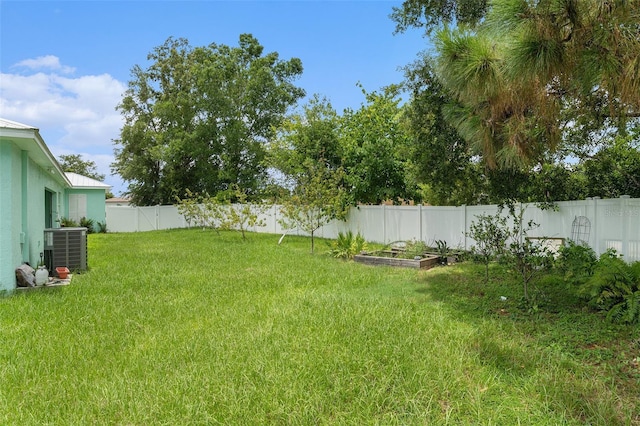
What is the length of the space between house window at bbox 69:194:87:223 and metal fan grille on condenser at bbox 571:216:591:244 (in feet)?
66.7

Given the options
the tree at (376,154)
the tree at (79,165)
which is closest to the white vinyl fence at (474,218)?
the tree at (376,154)

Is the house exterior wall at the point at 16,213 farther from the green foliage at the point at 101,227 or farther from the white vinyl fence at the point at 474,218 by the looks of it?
the green foliage at the point at 101,227

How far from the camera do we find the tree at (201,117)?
24.2 metres

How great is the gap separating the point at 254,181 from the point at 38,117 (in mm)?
16210

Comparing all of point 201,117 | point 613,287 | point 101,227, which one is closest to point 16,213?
point 613,287

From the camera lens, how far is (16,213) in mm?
6262

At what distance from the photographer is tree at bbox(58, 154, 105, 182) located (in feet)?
131

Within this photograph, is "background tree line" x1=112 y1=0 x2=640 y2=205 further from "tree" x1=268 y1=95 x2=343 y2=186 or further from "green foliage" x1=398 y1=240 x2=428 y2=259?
"green foliage" x1=398 y1=240 x2=428 y2=259

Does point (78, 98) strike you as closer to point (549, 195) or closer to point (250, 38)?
point (549, 195)

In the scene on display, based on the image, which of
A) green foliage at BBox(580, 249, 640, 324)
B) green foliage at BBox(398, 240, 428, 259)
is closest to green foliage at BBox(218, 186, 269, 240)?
green foliage at BBox(398, 240, 428, 259)

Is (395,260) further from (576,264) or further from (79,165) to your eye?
(79,165)

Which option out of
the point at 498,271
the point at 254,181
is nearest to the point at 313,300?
the point at 498,271

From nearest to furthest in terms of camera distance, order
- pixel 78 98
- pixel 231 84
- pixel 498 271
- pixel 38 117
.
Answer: pixel 498 271
pixel 38 117
pixel 78 98
pixel 231 84

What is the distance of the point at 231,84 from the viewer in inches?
965
